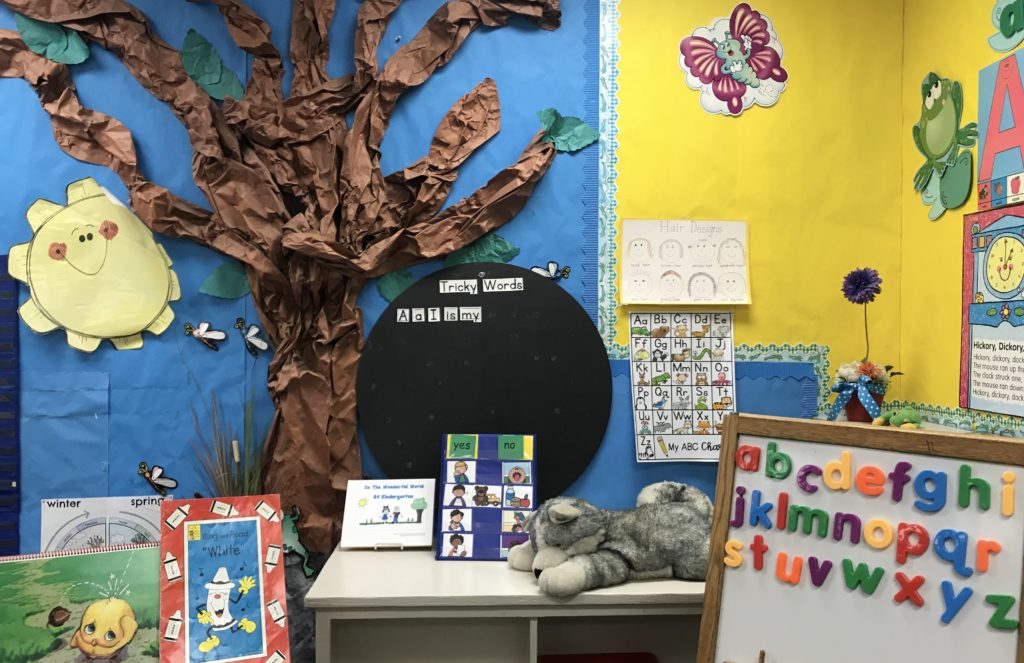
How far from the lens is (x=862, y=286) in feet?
5.57

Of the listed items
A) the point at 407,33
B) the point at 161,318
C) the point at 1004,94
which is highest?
the point at 407,33

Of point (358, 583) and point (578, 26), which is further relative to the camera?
point (578, 26)

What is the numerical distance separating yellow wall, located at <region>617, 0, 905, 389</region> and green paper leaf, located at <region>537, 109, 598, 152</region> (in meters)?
0.10

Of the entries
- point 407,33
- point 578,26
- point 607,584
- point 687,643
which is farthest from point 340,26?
point 687,643

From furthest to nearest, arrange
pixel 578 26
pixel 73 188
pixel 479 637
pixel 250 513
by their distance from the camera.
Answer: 1. pixel 578 26
2. pixel 73 188
3. pixel 479 637
4. pixel 250 513

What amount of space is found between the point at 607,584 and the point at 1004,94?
1.43 m

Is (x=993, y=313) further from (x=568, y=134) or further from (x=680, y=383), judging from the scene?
(x=568, y=134)

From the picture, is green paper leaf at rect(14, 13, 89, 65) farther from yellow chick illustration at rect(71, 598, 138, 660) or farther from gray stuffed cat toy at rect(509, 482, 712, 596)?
gray stuffed cat toy at rect(509, 482, 712, 596)

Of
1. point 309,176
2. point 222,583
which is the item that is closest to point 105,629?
point 222,583

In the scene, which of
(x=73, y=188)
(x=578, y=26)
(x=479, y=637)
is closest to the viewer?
(x=479, y=637)

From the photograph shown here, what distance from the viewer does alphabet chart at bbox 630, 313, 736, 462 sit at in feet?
6.06

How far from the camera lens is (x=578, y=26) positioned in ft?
6.12

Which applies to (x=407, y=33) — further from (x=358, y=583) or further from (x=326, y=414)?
(x=358, y=583)

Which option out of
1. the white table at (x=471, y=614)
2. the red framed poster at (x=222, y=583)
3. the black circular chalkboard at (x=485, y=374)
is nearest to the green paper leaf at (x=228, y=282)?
the black circular chalkboard at (x=485, y=374)
